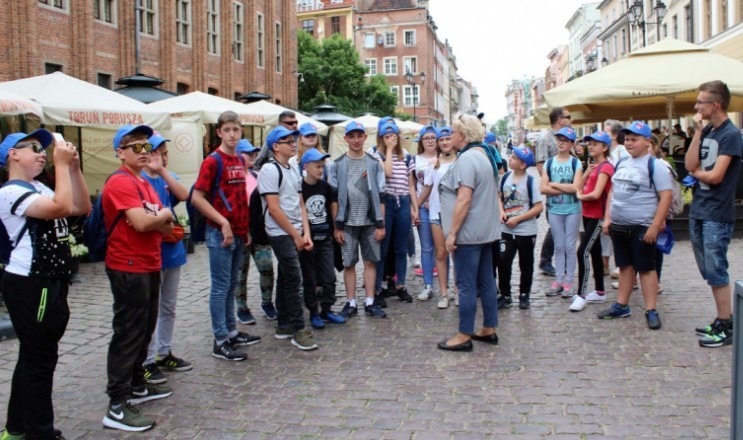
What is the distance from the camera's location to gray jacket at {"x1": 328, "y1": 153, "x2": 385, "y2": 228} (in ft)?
22.8

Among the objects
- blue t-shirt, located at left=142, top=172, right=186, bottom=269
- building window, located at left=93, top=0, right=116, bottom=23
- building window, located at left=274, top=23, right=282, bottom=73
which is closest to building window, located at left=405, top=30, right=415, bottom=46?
building window, located at left=274, top=23, right=282, bottom=73

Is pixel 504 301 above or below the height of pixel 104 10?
below

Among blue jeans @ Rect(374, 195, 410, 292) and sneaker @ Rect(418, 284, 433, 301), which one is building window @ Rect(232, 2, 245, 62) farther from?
sneaker @ Rect(418, 284, 433, 301)

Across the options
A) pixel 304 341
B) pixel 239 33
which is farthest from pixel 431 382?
pixel 239 33

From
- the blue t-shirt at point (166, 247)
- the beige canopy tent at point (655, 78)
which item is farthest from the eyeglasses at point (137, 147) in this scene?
the beige canopy tent at point (655, 78)

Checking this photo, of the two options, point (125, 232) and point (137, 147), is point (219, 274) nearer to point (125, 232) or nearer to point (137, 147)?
point (125, 232)

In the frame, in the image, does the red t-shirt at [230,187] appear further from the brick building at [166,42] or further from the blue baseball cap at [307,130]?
the brick building at [166,42]

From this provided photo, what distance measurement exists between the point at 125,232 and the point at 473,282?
293 centimetres

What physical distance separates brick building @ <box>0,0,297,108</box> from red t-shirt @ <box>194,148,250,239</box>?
16.3m

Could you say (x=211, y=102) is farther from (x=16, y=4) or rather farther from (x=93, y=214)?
(x=93, y=214)

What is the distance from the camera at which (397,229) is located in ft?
25.8

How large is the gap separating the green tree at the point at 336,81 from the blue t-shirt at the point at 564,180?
42807 mm

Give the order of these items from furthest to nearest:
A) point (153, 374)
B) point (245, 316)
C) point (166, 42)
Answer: point (166, 42)
point (245, 316)
point (153, 374)

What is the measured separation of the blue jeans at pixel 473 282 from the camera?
5.79 metres
